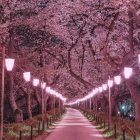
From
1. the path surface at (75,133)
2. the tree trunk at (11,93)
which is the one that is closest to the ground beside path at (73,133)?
the path surface at (75,133)

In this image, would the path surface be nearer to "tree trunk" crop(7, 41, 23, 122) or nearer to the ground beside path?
the ground beside path

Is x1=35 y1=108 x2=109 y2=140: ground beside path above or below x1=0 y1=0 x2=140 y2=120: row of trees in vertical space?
below

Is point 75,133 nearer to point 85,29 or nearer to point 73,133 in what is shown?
point 73,133

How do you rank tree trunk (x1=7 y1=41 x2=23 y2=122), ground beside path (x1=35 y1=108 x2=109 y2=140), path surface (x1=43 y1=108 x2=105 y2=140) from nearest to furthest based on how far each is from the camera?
→ ground beside path (x1=35 y1=108 x2=109 y2=140), path surface (x1=43 y1=108 x2=105 y2=140), tree trunk (x1=7 y1=41 x2=23 y2=122)

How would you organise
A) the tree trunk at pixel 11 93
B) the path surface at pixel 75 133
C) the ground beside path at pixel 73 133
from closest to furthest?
the ground beside path at pixel 73 133
the path surface at pixel 75 133
the tree trunk at pixel 11 93

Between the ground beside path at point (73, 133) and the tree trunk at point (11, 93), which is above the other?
the tree trunk at point (11, 93)

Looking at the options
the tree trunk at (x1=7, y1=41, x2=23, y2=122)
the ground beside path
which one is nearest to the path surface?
the ground beside path

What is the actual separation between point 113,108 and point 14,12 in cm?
2547

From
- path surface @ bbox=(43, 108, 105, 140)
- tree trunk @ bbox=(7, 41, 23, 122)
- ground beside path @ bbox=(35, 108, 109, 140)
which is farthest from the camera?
tree trunk @ bbox=(7, 41, 23, 122)

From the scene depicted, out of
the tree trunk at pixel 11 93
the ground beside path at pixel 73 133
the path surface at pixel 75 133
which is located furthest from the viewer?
the tree trunk at pixel 11 93

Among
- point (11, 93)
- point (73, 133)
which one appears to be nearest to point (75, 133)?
point (73, 133)

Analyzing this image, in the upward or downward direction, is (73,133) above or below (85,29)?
below

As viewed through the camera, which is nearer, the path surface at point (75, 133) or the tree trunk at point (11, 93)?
the path surface at point (75, 133)

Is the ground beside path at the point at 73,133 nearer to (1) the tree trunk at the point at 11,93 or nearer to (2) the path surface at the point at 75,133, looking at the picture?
(2) the path surface at the point at 75,133
